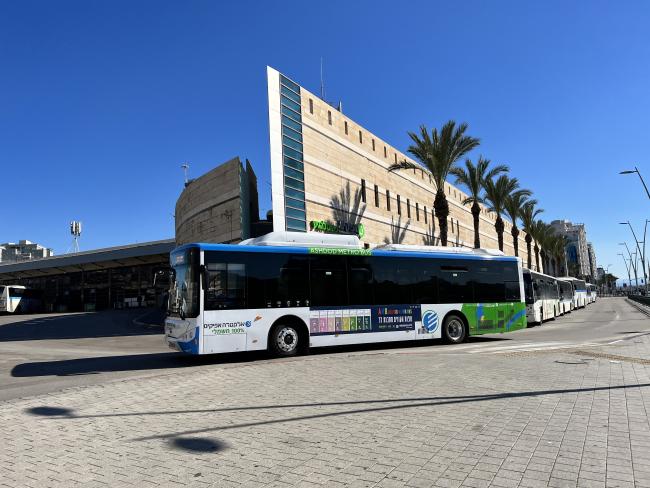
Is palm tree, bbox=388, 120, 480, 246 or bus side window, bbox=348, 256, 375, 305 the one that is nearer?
bus side window, bbox=348, 256, 375, 305

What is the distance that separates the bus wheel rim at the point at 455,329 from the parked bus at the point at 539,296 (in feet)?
30.0

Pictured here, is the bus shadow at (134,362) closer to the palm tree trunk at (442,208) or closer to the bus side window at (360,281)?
the bus side window at (360,281)

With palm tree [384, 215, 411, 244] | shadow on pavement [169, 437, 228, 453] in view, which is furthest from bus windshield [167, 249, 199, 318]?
palm tree [384, 215, 411, 244]

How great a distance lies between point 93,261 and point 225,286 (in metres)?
47.8

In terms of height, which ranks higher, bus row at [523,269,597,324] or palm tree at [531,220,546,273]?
palm tree at [531,220,546,273]

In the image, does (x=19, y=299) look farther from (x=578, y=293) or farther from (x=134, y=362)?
(x=578, y=293)

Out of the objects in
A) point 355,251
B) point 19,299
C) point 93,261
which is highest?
point 93,261

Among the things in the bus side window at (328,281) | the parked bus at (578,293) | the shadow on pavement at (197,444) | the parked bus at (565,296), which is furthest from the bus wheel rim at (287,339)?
the parked bus at (578,293)

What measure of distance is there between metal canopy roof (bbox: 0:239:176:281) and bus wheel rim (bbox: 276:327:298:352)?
35.5 m

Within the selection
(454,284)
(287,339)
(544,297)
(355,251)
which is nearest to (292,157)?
(355,251)

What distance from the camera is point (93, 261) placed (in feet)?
176

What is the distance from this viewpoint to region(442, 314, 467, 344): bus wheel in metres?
15.5

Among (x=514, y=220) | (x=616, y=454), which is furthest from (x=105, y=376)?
(x=514, y=220)

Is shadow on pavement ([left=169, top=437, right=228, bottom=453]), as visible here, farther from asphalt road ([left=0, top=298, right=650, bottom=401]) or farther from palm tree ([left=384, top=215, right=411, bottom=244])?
palm tree ([left=384, top=215, right=411, bottom=244])
